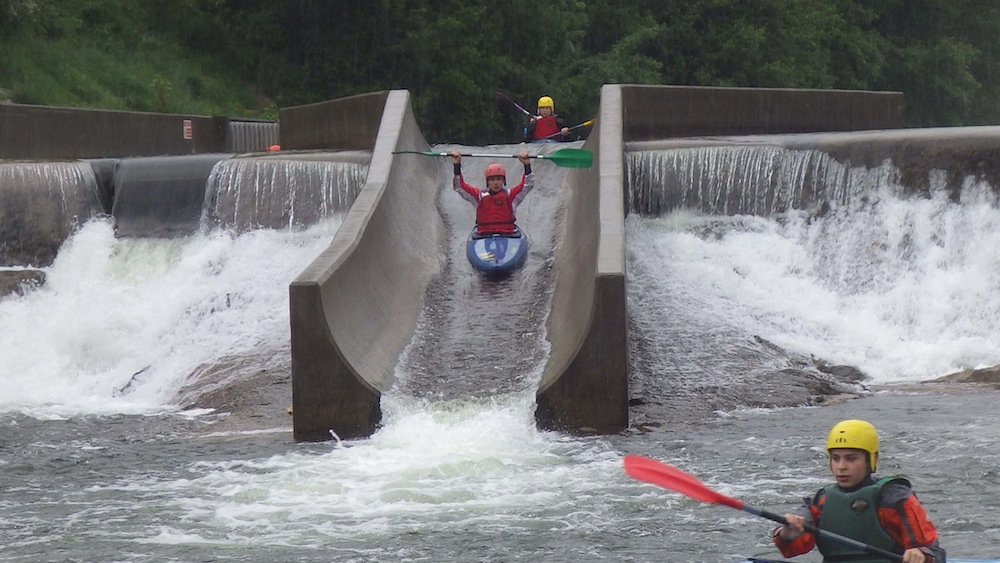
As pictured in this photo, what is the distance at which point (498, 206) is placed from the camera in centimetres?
1452

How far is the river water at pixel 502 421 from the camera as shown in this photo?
7.81 meters

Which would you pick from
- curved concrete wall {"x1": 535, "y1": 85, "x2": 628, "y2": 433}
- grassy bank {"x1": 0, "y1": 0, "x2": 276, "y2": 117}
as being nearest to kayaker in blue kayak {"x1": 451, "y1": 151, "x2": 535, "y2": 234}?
curved concrete wall {"x1": 535, "y1": 85, "x2": 628, "y2": 433}

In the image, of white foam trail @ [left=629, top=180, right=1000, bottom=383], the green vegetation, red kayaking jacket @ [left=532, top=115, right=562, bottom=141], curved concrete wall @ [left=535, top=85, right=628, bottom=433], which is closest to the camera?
curved concrete wall @ [left=535, top=85, right=628, bottom=433]

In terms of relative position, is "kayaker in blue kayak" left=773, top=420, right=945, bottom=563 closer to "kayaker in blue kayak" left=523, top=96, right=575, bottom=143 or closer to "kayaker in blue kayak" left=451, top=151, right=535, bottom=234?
"kayaker in blue kayak" left=451, top=151, right=535, bottom=234

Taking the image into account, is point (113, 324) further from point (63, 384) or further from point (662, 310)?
point (662, 310)

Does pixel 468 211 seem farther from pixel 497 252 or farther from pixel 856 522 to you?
pixel 856 522

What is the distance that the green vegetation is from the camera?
2997 cm

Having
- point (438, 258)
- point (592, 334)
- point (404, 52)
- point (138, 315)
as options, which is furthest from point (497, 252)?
point (404, 52)

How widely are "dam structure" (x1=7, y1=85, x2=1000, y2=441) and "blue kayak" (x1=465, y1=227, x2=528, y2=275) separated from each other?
23cm

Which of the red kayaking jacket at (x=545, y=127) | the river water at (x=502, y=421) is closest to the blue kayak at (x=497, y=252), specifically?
the river water at (x=502, y=421)

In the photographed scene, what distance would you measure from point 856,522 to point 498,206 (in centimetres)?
939

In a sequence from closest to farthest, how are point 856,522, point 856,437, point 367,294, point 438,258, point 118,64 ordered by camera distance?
1. point 856,437
2. point 856,522
3. point 367,294
4. point 438,258
5. point 118,64

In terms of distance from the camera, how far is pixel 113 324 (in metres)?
14.9

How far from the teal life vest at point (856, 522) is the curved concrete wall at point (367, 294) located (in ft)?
19.1
